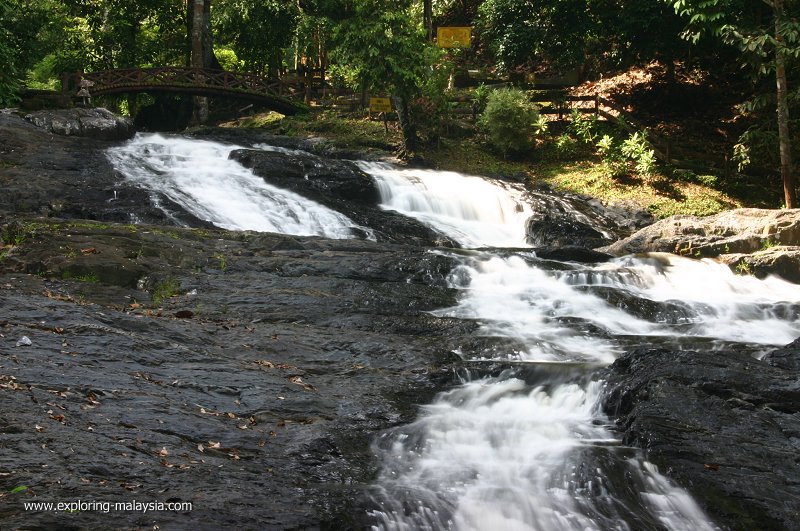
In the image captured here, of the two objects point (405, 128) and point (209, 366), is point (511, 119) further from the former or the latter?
point (209, 366)

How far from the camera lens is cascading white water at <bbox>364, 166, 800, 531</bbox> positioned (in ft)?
16.9

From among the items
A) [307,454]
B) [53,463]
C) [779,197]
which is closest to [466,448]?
[307,454]

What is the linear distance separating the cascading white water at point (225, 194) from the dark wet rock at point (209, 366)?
299 centimetres

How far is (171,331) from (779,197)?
1868 cm

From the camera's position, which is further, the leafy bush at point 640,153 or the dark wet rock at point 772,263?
the leafy bush at point 640,153

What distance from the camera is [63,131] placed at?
18047mm

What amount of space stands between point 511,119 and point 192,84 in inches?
425

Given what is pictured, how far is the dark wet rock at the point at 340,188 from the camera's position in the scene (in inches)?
644

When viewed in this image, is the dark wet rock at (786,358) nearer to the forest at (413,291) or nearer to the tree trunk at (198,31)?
the forest at (413,291)

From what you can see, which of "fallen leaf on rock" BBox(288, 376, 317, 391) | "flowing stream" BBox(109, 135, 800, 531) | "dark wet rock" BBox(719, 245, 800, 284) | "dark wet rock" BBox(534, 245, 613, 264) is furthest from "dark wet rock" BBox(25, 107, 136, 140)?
"dark wet rock" BBox(719, 245, 800, 284)

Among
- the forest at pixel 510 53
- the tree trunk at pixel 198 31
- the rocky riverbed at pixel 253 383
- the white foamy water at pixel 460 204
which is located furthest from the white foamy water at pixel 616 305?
the tree trunk at pixel 198 31

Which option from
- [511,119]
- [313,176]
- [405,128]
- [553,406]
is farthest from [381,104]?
[553,406]

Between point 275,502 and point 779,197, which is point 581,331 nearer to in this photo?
point 275,502

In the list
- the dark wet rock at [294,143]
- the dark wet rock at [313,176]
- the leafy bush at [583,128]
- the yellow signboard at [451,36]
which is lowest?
the dark wet rock at [313,176]
